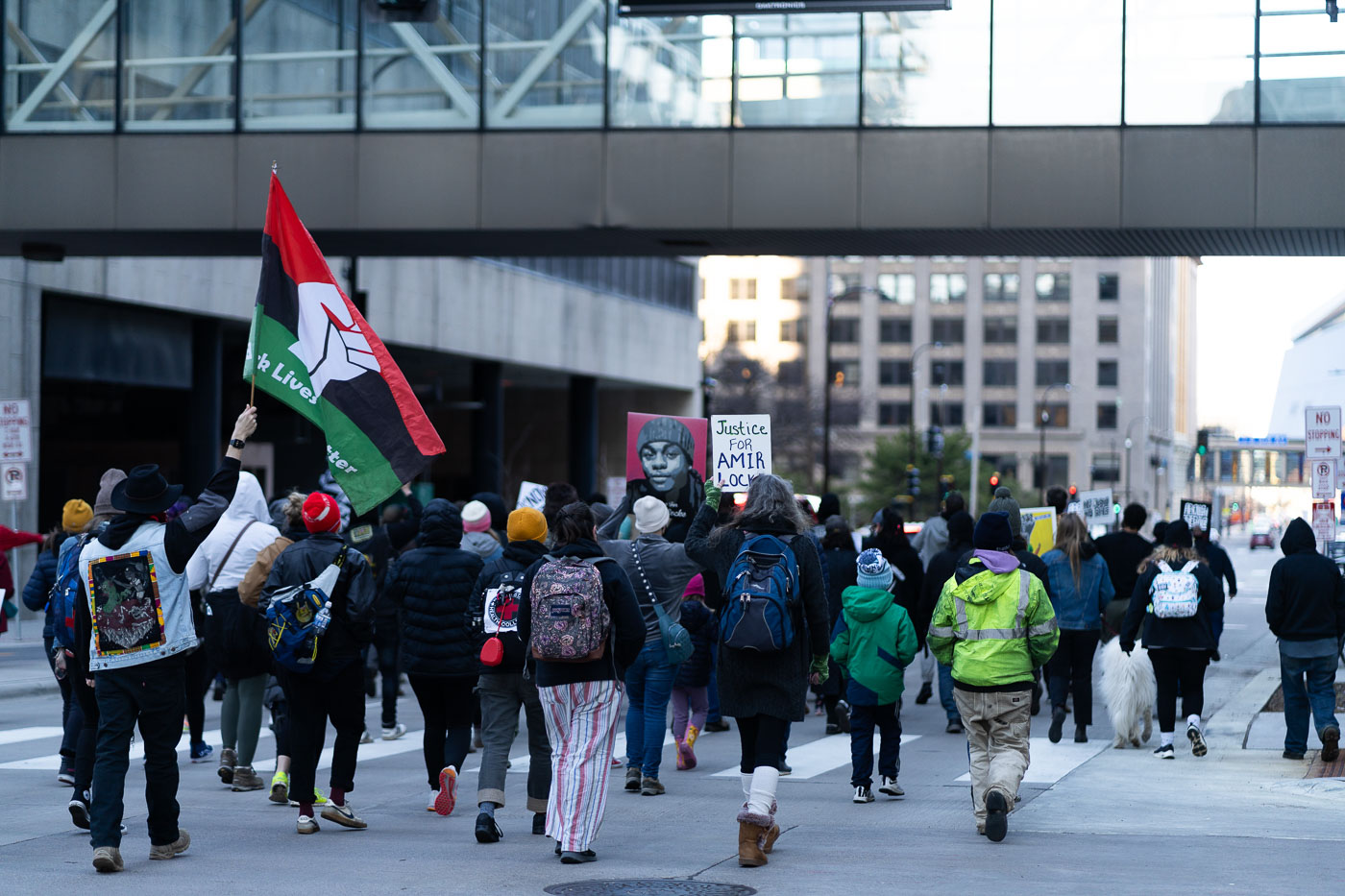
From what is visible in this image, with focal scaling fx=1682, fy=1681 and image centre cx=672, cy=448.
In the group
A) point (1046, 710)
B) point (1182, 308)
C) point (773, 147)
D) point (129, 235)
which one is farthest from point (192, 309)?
point (1182, 308)

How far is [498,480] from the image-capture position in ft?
154

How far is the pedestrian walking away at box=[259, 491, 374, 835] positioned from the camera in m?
9.47

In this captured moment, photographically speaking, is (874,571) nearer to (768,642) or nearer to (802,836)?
(802,836)

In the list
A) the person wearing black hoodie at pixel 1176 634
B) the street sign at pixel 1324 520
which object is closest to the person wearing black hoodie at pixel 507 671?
the person wearing black hoodie at pixel 1176 634

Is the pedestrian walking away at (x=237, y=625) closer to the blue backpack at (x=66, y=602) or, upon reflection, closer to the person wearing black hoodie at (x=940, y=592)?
the blue backpack at (x=66, y=602)

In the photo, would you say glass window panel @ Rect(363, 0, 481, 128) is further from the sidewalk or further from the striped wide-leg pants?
the striped wide-leg pants

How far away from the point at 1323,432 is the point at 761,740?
10892 mm

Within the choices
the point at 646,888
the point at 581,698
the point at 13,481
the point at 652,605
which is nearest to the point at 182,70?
the point at 13,481

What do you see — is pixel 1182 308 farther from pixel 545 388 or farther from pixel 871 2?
pixel 871 2

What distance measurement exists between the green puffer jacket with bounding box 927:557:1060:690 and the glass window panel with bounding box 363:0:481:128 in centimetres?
1492

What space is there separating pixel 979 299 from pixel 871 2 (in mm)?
123050

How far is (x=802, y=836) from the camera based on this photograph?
31.0 ft

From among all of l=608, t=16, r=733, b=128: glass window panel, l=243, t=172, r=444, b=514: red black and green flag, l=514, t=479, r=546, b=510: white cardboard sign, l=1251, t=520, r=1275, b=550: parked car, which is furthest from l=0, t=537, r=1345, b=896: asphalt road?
l=1251, t=520, r=1275, b=550: parked car

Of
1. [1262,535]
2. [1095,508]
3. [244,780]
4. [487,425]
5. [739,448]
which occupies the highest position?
[487,425]
